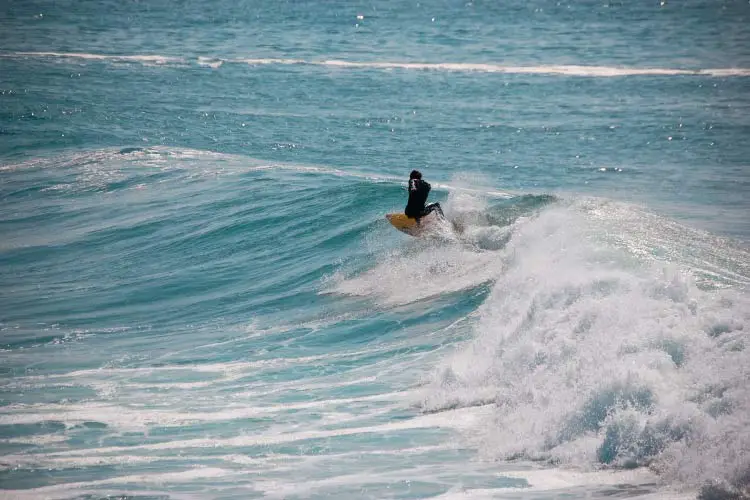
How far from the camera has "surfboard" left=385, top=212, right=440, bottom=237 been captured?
18312mm

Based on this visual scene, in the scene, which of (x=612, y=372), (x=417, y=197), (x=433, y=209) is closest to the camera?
(x=612, y=372)

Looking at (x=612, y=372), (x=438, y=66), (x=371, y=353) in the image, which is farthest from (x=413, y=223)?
(x=438, y=66)

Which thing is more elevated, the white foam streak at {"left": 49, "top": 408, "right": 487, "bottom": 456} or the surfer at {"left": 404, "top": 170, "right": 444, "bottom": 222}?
the surfer at {"left": 404, "top": 170, "right": 444, "bottom": 222}

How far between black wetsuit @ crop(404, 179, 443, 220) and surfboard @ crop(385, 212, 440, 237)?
0.26 ft

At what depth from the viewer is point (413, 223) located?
1834 centimetres

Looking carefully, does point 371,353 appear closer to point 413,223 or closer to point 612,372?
point 413,223

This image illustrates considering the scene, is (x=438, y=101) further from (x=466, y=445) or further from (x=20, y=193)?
(x=466, y=445)

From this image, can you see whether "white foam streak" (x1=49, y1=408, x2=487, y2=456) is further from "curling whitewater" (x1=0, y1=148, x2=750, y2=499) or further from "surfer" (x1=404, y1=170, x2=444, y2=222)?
"surfer" (x1=404, y1=170, x2=444, y2=222)

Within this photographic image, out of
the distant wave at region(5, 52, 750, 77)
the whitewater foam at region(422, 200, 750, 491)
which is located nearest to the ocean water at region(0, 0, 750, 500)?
the whitewater foam at region(422, 200, 750, 491)

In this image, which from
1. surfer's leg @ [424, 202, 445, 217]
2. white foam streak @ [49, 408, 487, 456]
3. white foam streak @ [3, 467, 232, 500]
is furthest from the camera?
surfer's leg @ [424, 202, 445, 217]

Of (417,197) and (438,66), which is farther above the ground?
(438,66)

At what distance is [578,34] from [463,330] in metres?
44.7

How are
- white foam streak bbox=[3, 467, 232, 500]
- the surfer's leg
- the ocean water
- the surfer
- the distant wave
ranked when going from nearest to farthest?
white foam streak bbox=[3, 467, 232, 500] → the ocean water → the surfer → the surfer's leg → the distant wave

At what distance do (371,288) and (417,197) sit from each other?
201 centimetres
